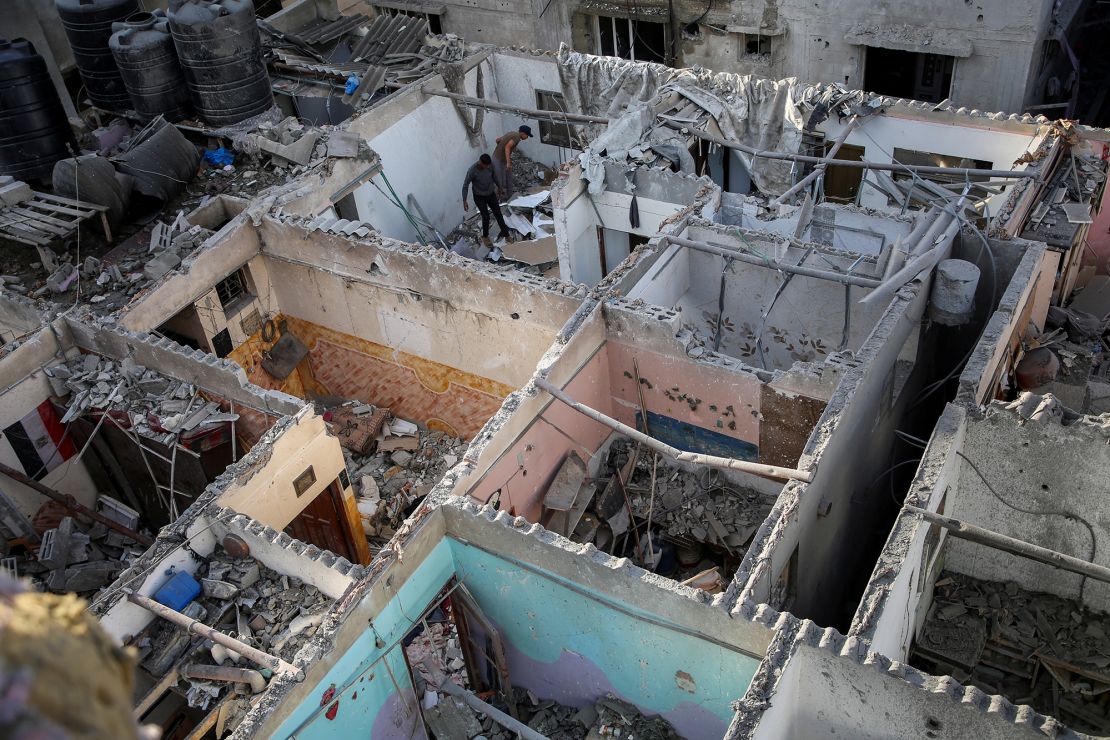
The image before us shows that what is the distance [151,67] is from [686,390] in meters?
13.8

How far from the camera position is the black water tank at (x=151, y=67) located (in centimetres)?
2092

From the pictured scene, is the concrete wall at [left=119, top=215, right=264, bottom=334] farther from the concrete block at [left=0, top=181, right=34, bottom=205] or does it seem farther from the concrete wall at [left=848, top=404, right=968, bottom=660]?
the concrete wall at [left=848, top=404, right=968, bottom=660]

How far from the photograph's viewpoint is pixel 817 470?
11.8 m

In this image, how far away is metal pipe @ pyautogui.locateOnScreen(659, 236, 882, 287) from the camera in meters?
14.3

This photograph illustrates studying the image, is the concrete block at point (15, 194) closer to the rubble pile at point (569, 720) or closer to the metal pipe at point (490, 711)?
the metal pipe at point (490, 711)

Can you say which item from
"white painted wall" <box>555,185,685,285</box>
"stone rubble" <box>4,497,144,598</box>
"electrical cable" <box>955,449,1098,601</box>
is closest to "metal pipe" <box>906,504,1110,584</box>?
"electrical cable" <box>955,449,1098,601</box>

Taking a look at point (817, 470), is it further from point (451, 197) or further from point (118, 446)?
point (451, 197)

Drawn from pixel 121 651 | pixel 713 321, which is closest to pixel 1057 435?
pixel 713 321

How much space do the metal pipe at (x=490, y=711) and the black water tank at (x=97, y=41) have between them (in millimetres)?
16215

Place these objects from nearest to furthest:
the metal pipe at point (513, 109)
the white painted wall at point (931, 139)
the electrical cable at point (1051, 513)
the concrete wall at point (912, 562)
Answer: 1. the concrete wall at point (912, 562)
2. the electrical cable at point (1051, 513)
3. the white painted wall at point (931, 139)
4. the metal pipe at point (513, 109)

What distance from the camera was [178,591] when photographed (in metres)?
11.9

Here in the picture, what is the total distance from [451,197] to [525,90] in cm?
311

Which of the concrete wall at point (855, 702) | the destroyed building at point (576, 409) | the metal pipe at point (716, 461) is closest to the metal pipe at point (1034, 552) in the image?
the destroyed building at point (576, 409)

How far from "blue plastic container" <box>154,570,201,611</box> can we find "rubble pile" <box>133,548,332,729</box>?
8 centimetres
